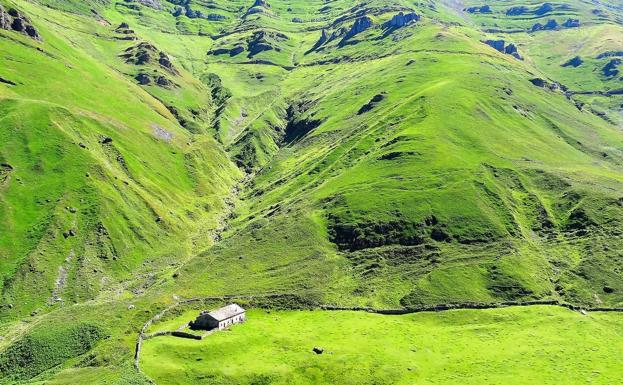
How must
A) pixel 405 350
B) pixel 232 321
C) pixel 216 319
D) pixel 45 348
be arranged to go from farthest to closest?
pixel 232 321 → pixel 45 348 → pixel 216 319 → pixel 405 350

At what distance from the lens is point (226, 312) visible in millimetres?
146500

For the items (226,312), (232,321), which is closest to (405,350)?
(232,321)

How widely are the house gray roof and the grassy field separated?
13.3ft

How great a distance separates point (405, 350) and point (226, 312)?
47.7m

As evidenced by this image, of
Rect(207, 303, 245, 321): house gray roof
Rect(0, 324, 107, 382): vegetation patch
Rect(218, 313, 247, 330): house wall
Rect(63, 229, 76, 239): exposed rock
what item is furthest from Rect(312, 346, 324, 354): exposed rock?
Rect(63, 229, 76, 239): exposed rock

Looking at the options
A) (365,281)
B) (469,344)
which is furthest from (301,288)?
(469,344)

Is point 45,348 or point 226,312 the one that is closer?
point 45,348

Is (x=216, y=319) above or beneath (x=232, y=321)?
above

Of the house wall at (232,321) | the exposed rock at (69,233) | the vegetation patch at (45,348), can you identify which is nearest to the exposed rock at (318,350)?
the house wall at (232,321)

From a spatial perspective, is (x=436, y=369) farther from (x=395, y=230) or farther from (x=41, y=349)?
(x=41, y=349)

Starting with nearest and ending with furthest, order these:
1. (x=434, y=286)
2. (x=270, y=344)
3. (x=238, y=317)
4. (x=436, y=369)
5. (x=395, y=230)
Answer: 1. (x=436, y=369)
2. (x=270, y=344)
3. (x=238, y=317)
4. (x=434, y=286)
5. (x=395, y=230)

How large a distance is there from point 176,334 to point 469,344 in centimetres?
7442

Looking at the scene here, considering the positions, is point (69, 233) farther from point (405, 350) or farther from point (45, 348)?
point (405, 350)

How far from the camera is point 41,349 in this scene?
142375 millimetres
